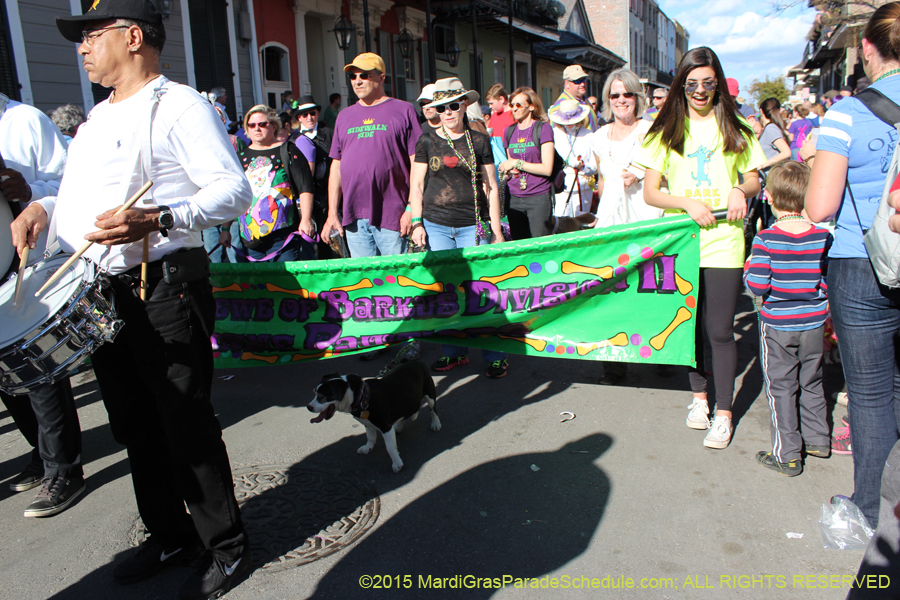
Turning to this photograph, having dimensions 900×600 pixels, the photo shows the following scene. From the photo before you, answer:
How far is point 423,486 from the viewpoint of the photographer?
345 cm

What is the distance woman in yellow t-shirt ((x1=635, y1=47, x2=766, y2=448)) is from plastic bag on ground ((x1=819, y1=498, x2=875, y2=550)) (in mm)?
827

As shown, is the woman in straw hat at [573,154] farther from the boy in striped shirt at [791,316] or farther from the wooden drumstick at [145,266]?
the wooden drumstick at [145,266]

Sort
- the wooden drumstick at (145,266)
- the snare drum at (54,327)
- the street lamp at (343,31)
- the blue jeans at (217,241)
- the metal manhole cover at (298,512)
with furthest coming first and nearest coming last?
the street lamp at (343,31) < the blue jeans at (217,241) < the metal manhole cover at (298,512) < the wooden drumstick at (145,266) < the snare drum at (54,327)

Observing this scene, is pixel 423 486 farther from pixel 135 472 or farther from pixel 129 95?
pixel 129 95

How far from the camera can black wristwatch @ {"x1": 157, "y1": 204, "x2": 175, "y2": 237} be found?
2.21m

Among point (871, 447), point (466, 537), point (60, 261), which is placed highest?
point (60, 261)

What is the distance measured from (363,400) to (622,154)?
117 inches

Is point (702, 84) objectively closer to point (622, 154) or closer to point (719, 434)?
point (622, 154)

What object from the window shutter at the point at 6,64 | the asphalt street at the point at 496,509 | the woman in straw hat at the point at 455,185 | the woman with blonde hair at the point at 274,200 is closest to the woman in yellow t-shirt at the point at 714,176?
the asphalt street at the point at 496,509

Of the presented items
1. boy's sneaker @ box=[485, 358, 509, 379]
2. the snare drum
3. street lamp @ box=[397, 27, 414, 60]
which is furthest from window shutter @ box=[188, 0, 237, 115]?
the snare drum

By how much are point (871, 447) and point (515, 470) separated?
65.5 inches

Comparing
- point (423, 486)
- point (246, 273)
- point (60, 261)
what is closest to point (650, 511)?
point (423, 486)

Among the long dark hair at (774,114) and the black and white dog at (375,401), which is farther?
the long dark hair at (774,114)

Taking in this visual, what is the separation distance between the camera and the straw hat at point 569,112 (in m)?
6.30
